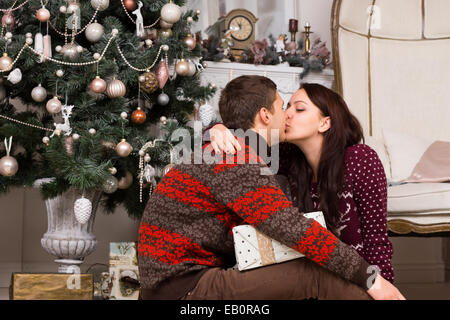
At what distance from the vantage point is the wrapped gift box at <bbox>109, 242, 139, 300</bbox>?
2.25 m

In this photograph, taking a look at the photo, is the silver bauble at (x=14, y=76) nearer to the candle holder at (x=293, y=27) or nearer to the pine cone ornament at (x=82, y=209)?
the pine cone ornament at (x=82, y=209)

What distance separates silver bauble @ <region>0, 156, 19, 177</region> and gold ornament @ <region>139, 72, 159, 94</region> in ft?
1.90

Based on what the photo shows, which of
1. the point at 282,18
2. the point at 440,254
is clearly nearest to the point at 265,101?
the point at 282,18

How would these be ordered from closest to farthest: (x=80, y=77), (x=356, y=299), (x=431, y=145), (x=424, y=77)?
1. (x=356, y=299)
2. (x=80, y=77)
3. (x=431, y=145)
4. (x=424, y=77)

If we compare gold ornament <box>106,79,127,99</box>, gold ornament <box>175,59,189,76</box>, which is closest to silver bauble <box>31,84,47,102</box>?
gold ornament <box>106,79,127,99</box>

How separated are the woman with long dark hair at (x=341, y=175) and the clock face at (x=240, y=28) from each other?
58.1 inches

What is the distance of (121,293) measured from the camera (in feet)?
7.38

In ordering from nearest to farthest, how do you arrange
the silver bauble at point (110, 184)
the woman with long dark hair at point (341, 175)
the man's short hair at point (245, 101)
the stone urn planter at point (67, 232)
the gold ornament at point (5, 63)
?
the man's short hair at point (245, 101) < the woman with long dark hair at point (341, 175) < the gold ornament at point (5, 63) < the silver bauble at point (110, 184) < the stone urn planter at point (67, 232)

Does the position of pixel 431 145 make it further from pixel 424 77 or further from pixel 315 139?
pixel 315 139

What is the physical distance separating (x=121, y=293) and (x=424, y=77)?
6.22 feet

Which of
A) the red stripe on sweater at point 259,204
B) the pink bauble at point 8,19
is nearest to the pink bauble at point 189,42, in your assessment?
the pink bauble at point 8,19

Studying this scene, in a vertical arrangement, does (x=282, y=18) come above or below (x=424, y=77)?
above

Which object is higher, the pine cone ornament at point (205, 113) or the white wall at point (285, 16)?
the white wall at point (285, 16)

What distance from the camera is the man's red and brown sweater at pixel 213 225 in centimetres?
134
